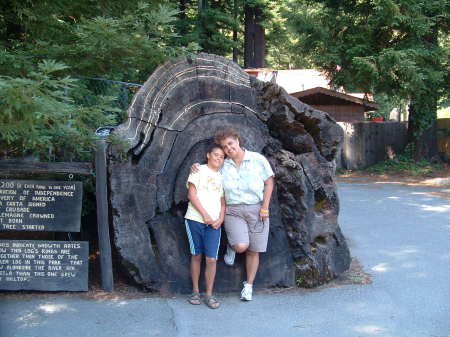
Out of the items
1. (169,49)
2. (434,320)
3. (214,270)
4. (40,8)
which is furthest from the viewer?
(40,8)

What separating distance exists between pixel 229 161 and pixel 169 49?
1.39 m

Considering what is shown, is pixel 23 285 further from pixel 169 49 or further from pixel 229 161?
pixel 169 49

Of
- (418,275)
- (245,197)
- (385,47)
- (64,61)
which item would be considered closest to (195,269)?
(245,197)

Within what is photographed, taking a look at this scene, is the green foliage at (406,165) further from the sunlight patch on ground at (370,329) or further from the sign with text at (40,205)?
the sign with text at (40,205)

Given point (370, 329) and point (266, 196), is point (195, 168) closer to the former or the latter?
point (266, 196)

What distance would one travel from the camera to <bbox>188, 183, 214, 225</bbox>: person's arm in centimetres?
492

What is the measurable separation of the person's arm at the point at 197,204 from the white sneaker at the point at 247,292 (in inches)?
29.8

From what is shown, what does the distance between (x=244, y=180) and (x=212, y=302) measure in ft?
3.89

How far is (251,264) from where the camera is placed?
5.23 m

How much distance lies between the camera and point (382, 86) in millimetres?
17078

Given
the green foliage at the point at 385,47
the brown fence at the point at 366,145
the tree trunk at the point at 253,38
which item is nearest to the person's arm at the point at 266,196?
the green foliage at the point at 385,47

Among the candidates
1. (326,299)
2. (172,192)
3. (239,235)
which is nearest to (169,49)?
(172,192)

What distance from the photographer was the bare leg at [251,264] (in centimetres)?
521

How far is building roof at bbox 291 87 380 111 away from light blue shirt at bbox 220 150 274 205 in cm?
1538
